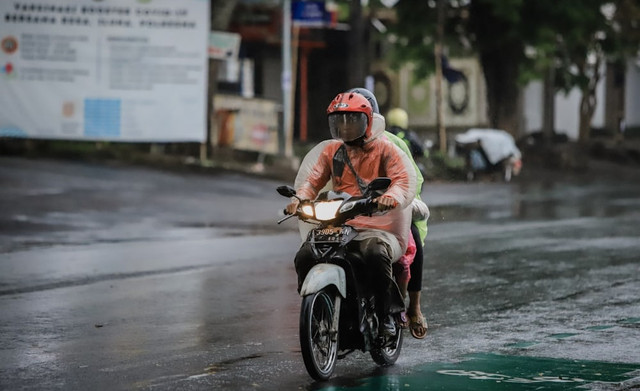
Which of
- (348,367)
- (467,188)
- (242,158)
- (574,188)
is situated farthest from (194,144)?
(348,367)

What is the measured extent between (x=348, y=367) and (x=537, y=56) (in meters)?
27.1

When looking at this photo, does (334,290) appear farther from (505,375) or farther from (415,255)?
(505,375)

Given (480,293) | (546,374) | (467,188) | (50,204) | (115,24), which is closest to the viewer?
(546,374)

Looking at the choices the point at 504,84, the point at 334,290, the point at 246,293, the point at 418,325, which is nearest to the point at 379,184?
the point at 334,290

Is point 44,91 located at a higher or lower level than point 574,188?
higher

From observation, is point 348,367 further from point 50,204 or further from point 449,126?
point 449,126

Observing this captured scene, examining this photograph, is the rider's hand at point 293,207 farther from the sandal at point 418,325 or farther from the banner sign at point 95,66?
the banner sign at point 95,66

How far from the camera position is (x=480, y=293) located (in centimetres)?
1179

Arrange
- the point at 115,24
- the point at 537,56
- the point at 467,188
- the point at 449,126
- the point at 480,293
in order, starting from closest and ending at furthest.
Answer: the point at 480,293 → the point at 115,24 → the point at 467,188 → the point at 537,56 → the point at 449,126

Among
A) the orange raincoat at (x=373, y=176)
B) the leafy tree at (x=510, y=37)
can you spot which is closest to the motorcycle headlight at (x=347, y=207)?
the orange raincoat at (x=373, y=176)

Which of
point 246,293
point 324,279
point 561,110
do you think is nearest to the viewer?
point 324,279

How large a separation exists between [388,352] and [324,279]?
1.02 meters

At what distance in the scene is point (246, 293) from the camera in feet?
39.2

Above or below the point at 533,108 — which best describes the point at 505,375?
→ below
